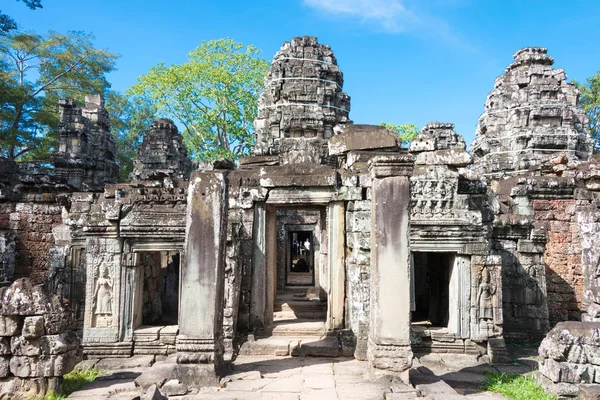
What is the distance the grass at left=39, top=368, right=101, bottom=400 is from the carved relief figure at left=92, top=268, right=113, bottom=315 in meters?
1.00

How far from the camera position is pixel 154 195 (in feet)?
23.9

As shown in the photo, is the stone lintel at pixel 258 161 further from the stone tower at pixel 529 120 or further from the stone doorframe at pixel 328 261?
the stone tower at pixel 529 120

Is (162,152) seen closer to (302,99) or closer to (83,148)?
(83,148)

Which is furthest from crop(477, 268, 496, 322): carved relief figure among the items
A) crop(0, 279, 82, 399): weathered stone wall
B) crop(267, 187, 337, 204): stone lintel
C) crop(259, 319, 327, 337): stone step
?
crop(0, 279, 82, 399): weathered stone wall

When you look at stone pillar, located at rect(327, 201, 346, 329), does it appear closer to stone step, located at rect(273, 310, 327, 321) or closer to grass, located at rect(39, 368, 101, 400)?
stone step, located at rect(273, 310, 327, 321)

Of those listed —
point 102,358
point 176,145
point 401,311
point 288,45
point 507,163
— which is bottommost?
point 102,358

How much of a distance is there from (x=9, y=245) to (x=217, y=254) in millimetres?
7623

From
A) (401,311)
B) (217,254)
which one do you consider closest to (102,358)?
(217,254)

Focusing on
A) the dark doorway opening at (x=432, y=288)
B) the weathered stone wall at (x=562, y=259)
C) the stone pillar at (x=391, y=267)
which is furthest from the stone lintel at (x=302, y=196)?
the weathered stone wall at (x=562, y=259)

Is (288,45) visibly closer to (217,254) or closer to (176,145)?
(176,145)

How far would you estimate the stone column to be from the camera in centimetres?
523

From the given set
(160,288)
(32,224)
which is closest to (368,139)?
(160,288)

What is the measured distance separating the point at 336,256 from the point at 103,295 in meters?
4.05

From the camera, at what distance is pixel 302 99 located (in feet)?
45.2
